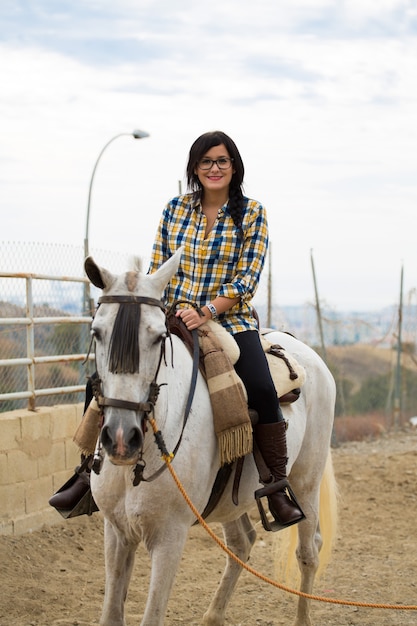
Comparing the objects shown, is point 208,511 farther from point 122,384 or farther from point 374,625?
point 374,625

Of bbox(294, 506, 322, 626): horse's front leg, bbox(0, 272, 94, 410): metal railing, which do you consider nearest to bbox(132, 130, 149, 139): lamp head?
bbox(0, 272, 94, 410): metal railing

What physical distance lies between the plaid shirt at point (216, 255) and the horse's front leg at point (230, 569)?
1735mm

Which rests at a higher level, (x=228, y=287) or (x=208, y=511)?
(x=228, y=287)

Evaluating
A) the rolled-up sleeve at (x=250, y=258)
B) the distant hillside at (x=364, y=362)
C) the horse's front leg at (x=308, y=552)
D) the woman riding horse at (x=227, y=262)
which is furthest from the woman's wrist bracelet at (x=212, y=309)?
the distant hillside at (x=364, y=362)

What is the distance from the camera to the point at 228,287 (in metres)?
4.31

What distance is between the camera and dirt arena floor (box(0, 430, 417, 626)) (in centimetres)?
562

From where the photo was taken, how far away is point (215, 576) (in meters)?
6.68

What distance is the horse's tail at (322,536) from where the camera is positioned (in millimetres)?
5688

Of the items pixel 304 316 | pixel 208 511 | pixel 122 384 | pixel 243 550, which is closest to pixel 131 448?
pixel 122 384

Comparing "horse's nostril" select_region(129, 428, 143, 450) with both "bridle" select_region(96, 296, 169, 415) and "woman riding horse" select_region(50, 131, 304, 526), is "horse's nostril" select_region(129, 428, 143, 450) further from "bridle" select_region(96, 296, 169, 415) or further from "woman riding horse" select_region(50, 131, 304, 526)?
"woman riding horse" select_region(50, 131, 304, 526)

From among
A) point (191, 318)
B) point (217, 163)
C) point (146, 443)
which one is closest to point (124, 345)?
point (146, 443)

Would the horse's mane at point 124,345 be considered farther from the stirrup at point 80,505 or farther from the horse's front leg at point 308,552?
the horse's front leg at point 308,552

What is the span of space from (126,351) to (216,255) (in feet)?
4.37

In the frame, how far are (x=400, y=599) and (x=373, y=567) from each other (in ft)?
2.66
